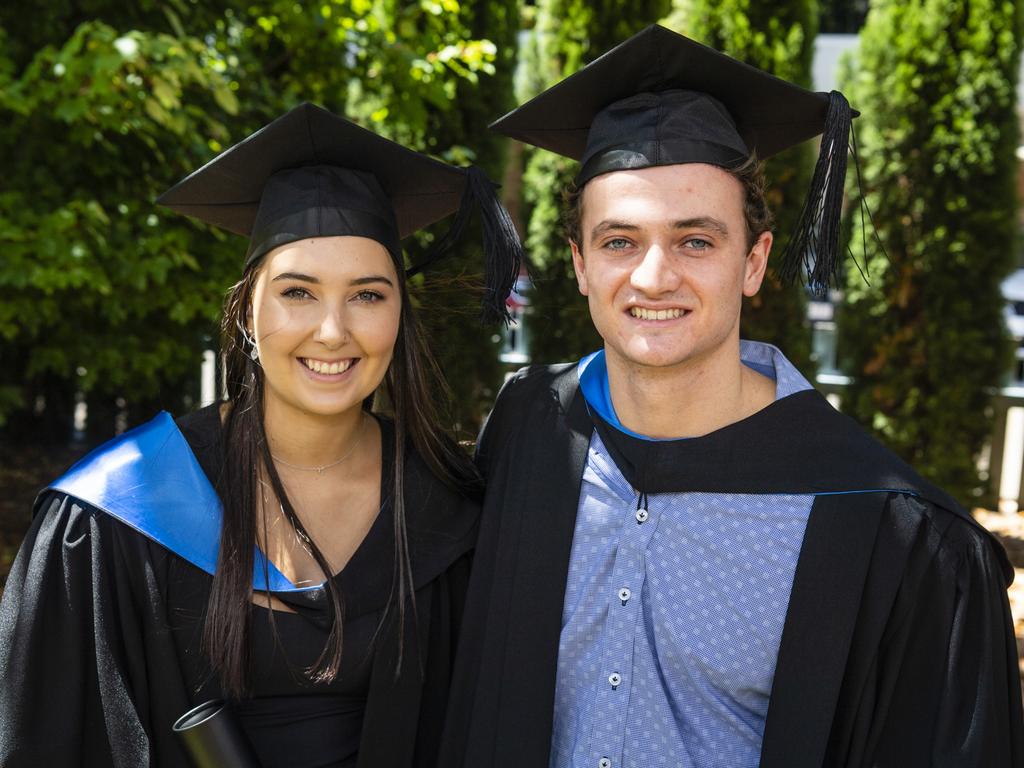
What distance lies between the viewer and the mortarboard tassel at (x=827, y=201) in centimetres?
208

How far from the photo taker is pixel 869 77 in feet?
19.4

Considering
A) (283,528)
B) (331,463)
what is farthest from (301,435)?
(283,528)

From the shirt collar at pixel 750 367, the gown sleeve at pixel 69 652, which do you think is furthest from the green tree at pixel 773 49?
the gown sleeve at pixel 69 652

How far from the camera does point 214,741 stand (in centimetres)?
185

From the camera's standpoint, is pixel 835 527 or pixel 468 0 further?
pixel 468 0

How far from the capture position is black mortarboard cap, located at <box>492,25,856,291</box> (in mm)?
2070

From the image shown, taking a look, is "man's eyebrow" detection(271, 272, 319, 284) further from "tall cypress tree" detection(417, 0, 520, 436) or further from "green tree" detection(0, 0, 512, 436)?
"tall cypress tree" detection(417, 0, 520, 436)

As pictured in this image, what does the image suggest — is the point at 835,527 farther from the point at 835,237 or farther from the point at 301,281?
the point at 301,281

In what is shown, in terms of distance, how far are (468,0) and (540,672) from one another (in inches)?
172

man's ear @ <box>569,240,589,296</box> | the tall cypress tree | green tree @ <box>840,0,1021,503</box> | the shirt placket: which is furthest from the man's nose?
green tree @ <box>840,0,1021,503</box>

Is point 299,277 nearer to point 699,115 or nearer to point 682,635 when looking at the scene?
point 699,115

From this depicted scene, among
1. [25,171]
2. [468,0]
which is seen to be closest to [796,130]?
[25,171]

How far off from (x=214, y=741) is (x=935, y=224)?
17.3 feet

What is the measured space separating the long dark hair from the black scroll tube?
17 cm
